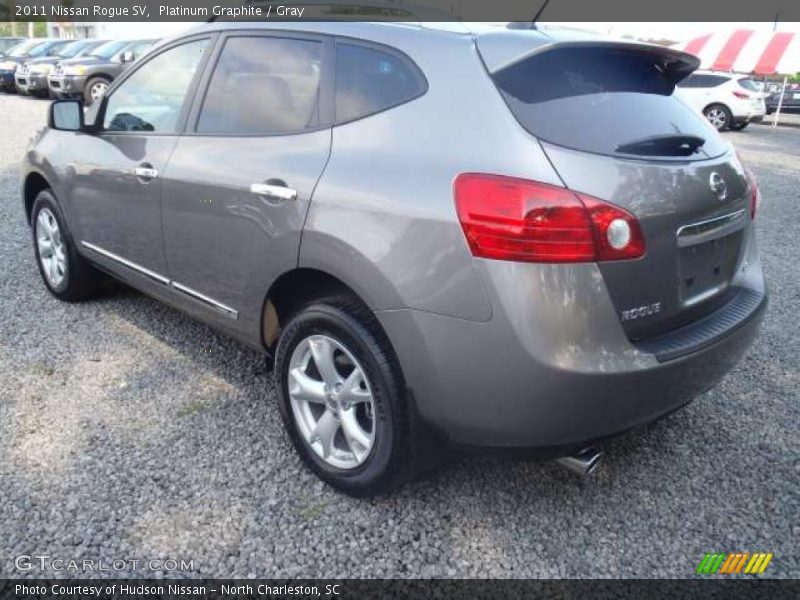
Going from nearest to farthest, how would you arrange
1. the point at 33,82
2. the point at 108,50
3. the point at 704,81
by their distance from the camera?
1. the point at 108,50
2. the point at 704,81
3. the point at 33,82

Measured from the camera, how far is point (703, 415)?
128 inches

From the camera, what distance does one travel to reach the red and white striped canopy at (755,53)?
19609 mm

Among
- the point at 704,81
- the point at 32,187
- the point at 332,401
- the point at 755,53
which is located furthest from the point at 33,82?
the point at 755,53

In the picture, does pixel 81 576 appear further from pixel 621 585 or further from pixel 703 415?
pixel 703 415

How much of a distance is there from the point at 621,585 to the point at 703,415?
130cm

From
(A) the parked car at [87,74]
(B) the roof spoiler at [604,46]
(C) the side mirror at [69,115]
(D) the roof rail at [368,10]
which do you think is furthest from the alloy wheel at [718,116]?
(C) the side mirror at [69,115]

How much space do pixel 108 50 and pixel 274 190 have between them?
17002mm

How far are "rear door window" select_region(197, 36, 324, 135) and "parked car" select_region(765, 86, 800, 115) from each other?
22960 millimetres

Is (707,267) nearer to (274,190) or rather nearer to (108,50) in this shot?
(274,190)

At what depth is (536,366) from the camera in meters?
2.01

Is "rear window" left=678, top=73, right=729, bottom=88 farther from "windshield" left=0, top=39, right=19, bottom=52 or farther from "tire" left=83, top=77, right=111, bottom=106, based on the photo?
"windshield" left=0, top=39, right=19, bottom=52

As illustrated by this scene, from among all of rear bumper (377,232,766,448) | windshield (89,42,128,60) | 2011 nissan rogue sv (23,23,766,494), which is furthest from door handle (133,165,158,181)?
windshield (89,42,128,60)

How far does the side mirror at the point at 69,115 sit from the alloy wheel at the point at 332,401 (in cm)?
218

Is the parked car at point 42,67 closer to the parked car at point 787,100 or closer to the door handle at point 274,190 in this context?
the door handle at point 274,190
